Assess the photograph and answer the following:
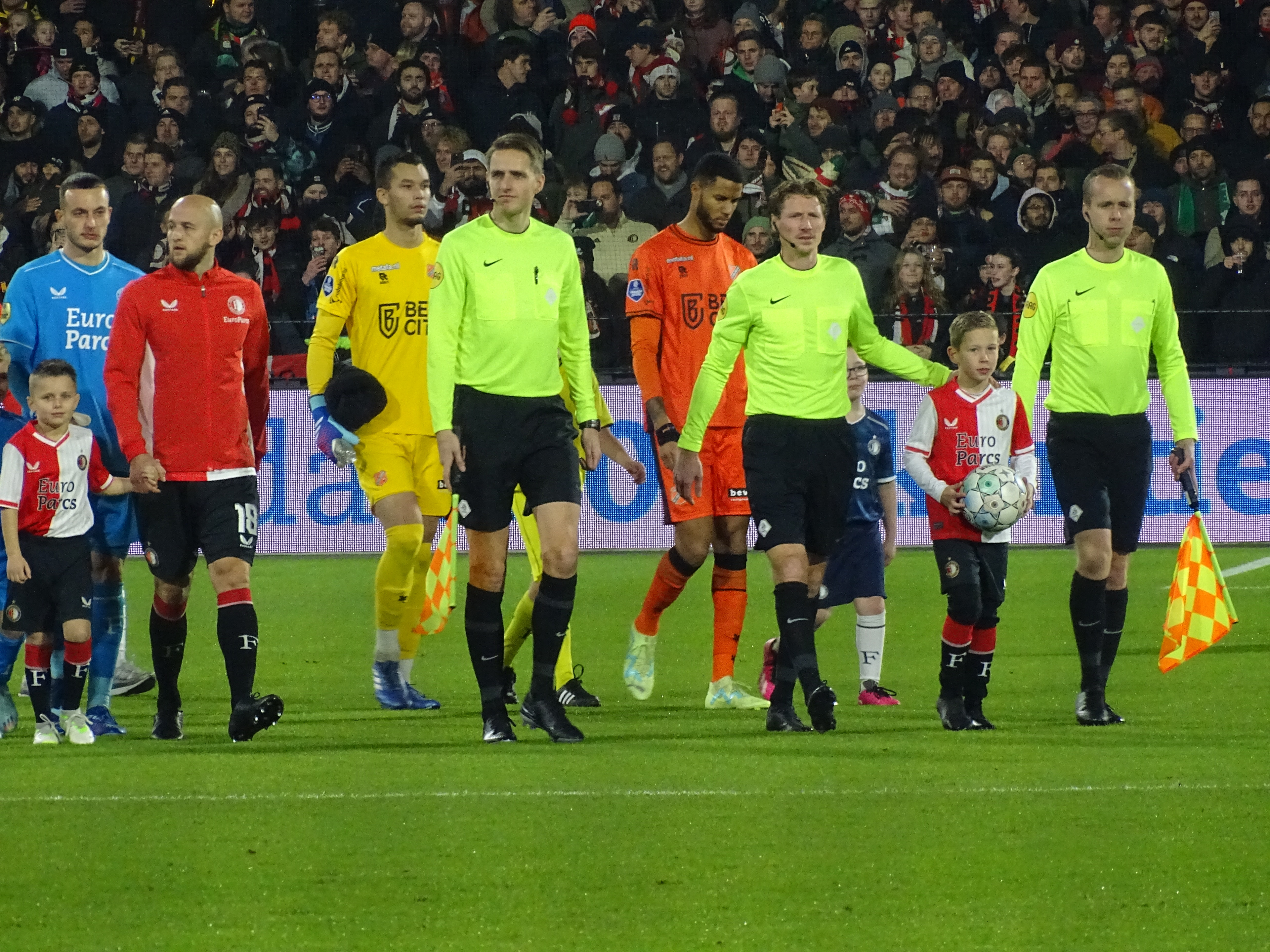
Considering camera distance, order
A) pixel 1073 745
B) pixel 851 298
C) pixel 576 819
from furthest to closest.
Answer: pixel 851 298 → pixel 1073 745 → pixel 576 819

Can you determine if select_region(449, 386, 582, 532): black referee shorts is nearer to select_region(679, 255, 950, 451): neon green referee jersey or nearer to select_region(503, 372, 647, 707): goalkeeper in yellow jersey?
select_region(679, 255, 950, 451): neon green referee jersey

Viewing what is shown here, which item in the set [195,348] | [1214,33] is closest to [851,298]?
[195,348]

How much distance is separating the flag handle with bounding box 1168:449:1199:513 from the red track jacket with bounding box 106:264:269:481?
3411mm

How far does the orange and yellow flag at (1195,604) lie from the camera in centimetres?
799

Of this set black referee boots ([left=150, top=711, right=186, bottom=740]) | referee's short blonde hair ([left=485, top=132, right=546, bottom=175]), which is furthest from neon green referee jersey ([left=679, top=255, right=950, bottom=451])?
black referee boots ([left=150, top=711, right=186, bottom=740])

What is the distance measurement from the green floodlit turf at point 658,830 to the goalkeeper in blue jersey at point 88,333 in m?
0.58

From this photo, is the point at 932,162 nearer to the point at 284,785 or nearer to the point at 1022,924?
the point at 284,785

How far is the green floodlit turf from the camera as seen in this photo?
14.2 feet

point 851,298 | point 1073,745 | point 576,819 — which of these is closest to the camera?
point 576,819

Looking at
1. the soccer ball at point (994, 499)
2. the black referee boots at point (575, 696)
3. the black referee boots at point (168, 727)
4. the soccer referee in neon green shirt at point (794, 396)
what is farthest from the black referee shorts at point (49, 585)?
the soccer ball at point (994, 499)

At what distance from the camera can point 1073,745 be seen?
6867mm

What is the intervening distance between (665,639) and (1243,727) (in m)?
4.02

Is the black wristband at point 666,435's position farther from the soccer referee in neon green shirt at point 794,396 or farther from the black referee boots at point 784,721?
the black referee boots at point 784,721

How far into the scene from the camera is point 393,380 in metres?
8.52
